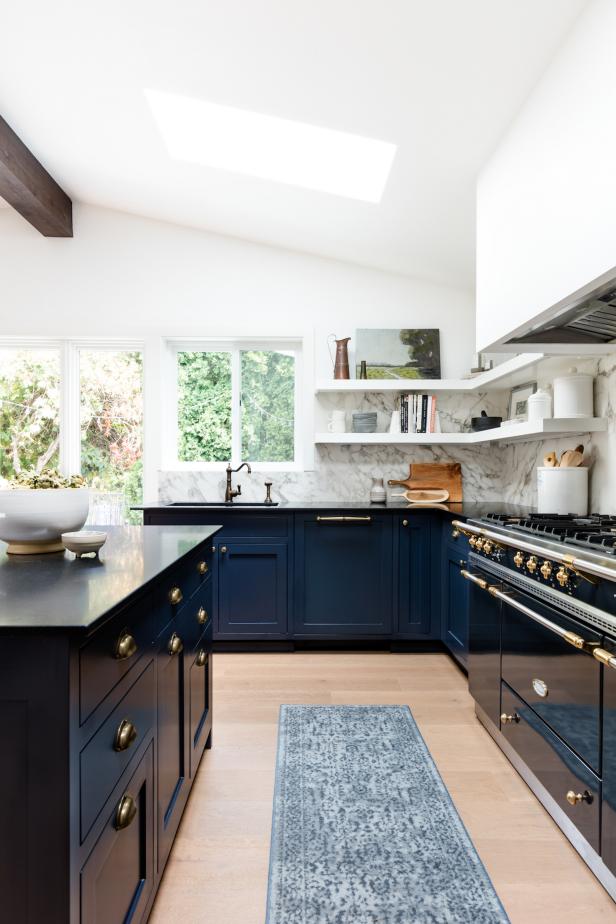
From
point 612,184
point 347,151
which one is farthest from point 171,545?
point 347,151

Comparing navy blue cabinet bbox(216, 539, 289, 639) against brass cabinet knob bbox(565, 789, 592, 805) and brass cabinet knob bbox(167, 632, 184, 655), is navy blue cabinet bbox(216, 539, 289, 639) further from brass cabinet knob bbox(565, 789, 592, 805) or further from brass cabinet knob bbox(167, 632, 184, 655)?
brass cabinet knob bbox(565, 789, 592, 805)

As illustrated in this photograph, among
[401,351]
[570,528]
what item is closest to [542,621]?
[570,528]

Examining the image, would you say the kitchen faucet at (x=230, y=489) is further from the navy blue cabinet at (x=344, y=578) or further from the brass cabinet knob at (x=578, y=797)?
the brass cabinet knob at (x=578, y=797)

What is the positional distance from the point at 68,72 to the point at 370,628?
3.30m

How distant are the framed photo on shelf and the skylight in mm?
1466

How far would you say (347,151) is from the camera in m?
2.89

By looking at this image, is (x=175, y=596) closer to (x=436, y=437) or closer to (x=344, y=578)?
(x=344, y=578)

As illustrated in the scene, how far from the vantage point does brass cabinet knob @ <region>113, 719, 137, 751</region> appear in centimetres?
117

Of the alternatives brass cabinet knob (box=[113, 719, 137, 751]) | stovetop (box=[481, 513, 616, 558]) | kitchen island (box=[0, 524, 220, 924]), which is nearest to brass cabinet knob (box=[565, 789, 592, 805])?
stovetop (box=[481, 513, 616, 558])

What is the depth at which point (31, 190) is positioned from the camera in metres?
3.42

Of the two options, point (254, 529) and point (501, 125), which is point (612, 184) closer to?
point (501, 125)

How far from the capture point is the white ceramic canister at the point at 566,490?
8.92 ft

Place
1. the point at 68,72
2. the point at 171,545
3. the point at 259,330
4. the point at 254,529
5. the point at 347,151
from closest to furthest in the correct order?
the point at 171,545 → the point at 68,72 → the point at 347,151 → the point at 254,529 → the point at 259,330

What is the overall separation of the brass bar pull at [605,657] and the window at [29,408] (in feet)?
12.4
